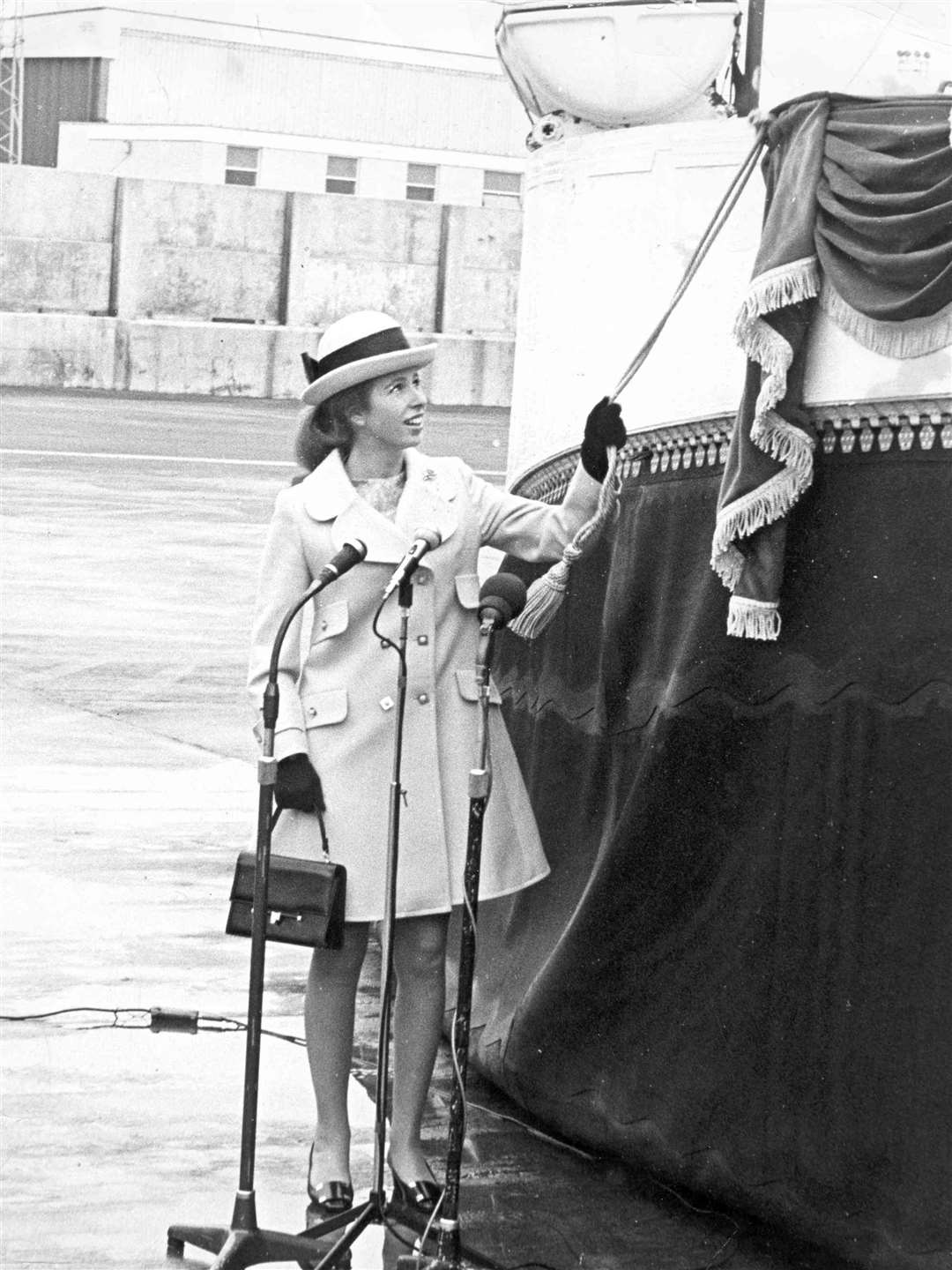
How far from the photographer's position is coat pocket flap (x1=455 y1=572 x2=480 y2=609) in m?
4.70

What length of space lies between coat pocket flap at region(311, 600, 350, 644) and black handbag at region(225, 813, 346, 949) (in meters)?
0.49

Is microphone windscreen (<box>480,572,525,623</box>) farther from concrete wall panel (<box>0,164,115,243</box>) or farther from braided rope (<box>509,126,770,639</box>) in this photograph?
concrete wall panel (<box>0,164,115,243</box>)

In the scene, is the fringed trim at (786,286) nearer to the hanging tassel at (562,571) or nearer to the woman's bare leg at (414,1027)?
the hanging tassel at (562,571)

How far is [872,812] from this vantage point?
432 centimetres

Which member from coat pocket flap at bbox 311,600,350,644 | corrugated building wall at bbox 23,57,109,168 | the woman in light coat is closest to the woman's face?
the woman in light coat

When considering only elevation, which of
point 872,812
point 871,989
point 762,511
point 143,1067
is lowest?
point 143,1067

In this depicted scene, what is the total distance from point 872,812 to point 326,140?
131 feet

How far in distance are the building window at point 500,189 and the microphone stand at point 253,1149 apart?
40.6m

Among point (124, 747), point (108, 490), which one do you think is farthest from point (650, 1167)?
point (108, 490)

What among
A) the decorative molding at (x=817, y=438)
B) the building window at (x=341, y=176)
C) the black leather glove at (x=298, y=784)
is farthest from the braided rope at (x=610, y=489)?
the building window at (x=341, y=176)

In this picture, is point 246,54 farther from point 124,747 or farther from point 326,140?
point 124,747

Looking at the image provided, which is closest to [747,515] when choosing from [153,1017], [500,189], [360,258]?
[153,1017]

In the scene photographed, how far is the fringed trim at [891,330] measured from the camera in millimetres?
4168

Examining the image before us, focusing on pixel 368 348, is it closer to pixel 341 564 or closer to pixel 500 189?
pixel 341 564
